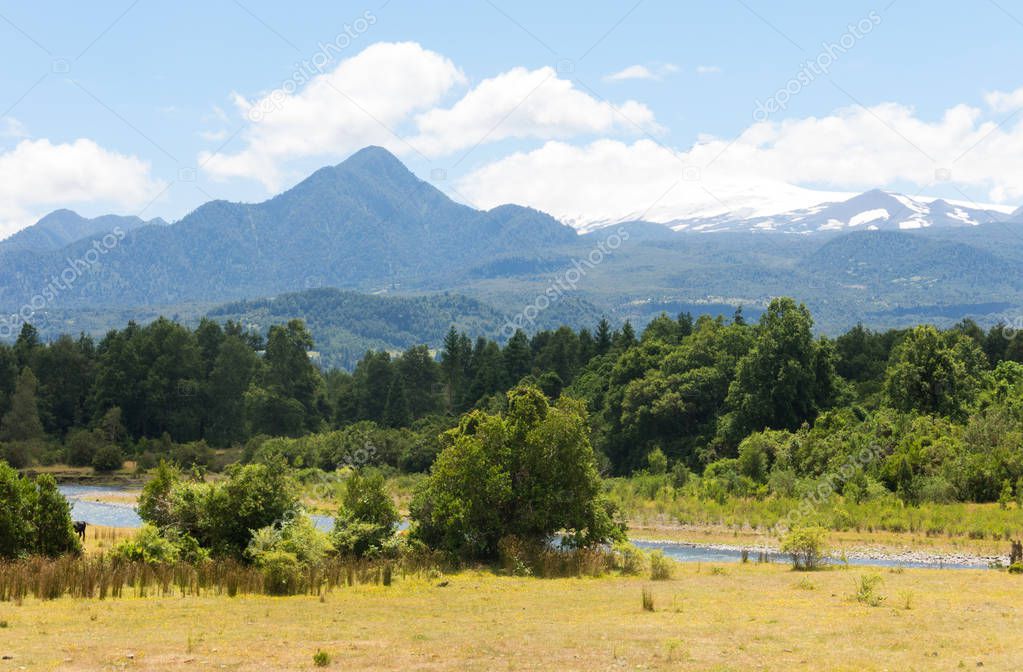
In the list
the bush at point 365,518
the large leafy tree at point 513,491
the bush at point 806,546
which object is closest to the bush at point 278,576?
the bush at point 365,518

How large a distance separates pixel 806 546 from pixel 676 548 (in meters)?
14.5

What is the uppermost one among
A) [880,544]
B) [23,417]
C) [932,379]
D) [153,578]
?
[932,379]

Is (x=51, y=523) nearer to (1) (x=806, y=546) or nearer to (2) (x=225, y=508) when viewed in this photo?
(2) (x=225, y=508)

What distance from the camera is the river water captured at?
3910cm

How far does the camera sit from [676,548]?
157 feet

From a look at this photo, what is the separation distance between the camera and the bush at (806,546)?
33781 millimetres

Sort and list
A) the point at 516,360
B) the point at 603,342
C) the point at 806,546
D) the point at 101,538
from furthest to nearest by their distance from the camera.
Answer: the point at 603,342 < the point at 516,360 < the point at 101,538 < the point at 806,546

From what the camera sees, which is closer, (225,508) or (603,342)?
(225,508)

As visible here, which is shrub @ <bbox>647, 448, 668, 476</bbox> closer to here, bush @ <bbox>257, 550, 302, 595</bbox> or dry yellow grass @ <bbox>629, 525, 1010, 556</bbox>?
dry yellow grass @ <bbox>629, 525, 1010, 556</bbox>

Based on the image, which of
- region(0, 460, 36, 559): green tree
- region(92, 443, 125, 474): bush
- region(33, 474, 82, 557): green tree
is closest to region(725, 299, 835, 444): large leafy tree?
region(33, 474, 82, 557): green tree

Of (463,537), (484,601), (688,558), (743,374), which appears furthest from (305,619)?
(743,374)

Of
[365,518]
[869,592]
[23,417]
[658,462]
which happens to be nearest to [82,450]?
[23,417]

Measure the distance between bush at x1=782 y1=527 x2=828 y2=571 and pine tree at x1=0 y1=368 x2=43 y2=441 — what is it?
89.9 m

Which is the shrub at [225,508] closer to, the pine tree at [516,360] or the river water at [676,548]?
the river water at [676,548]
